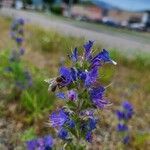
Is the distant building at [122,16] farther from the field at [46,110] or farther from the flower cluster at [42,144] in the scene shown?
the flower cluster at [42,144]

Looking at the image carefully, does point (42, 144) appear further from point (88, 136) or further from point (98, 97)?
point (98, 97)

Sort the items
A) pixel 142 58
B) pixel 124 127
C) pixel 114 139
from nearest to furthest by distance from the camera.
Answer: pixel 124 127
pixel 114 139
pixel 142 58

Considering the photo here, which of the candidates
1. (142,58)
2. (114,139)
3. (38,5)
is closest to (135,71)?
(142,58)

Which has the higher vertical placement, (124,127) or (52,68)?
(124,127)

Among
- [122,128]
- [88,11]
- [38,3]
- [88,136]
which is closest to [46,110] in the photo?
[122,128]

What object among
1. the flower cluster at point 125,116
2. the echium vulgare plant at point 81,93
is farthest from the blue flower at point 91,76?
the flower cluster at point 125,116

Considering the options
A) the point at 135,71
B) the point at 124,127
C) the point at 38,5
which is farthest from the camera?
the point at 38,5

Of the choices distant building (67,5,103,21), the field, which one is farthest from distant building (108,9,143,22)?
Result: the field

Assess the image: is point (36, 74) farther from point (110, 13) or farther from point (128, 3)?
point (110, 13)
